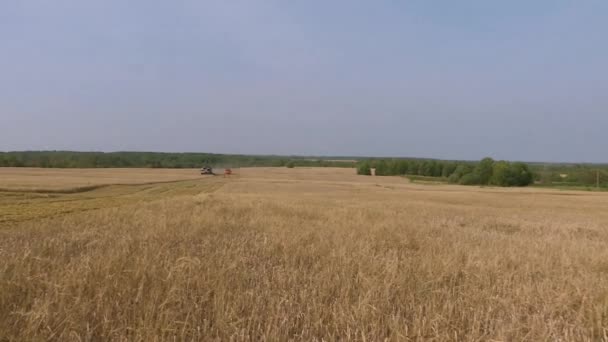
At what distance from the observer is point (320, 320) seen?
10.9ft

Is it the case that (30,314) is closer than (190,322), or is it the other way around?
(30,314)

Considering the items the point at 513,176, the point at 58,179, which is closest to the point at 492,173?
the point at 513,176

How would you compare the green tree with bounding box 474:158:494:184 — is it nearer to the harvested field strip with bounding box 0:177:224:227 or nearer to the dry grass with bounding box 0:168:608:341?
the harvested field strip with bounding box 0:177:224:227

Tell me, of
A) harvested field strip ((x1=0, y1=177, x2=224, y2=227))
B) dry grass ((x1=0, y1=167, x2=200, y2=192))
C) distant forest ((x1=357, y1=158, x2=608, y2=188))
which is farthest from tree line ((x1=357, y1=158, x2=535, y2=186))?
harvested field strip ((x1=0, y1=177, x2=224, y2=227))

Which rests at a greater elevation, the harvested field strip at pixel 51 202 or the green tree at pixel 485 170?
the green tree at pixel 485 170

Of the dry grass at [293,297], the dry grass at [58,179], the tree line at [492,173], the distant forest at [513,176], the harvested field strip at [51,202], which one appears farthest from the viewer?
the tree line at [492,173]

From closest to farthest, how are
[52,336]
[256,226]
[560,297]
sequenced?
1. [52,336]
2. [560,297]
3. [256,226]

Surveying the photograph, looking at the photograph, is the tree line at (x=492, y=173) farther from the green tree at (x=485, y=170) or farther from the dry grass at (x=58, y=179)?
the dry grass at (x=58, y=179)

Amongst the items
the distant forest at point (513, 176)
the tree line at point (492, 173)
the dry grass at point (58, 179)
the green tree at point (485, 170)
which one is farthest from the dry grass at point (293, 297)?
the green tree at point (485, 170)

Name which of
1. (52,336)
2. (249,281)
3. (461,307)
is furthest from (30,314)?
(461,307)

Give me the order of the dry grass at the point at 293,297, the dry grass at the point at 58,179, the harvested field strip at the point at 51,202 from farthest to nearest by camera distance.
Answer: the dry grass at the point at 58,179
the harvested field strip at the point at 51,202
the dry grass at the point at 293,297

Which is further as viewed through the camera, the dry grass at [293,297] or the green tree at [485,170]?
the green tree at [485,170]

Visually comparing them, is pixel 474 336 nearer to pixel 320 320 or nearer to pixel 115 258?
pixel 320 320

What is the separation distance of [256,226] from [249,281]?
561 cm
